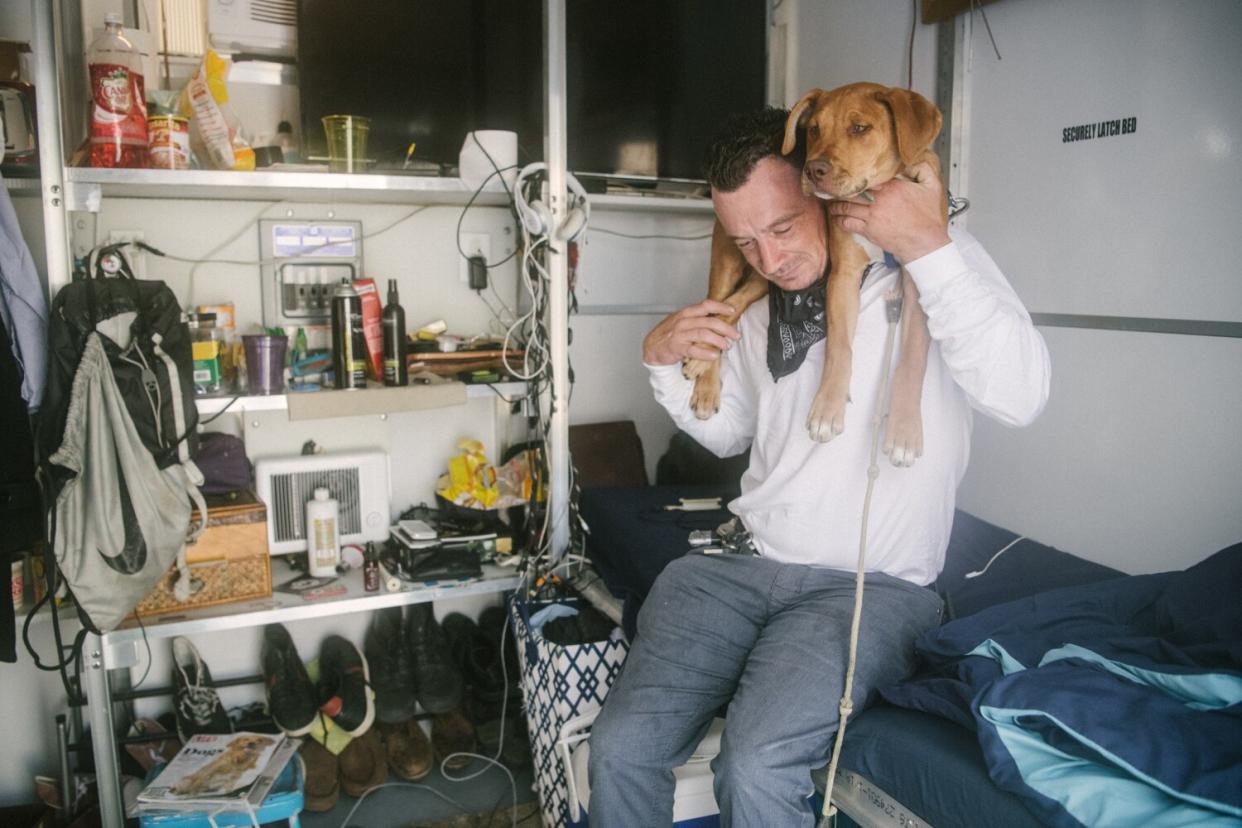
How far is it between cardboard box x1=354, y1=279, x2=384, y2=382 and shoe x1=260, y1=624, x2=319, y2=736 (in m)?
0.80

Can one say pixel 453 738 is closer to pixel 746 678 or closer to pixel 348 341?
pixel 348 341

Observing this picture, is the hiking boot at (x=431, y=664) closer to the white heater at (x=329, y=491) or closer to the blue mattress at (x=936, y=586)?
the white heater at (x=329, y=491)

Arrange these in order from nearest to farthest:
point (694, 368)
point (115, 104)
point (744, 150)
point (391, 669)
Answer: point (744, 150)
point (694, 368)
point (115, 104)
point (391, 669)

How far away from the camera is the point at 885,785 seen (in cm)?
126

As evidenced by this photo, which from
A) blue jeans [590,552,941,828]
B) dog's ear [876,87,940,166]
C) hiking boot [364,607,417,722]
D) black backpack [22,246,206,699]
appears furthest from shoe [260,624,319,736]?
dog's ear [876,87,940,166]

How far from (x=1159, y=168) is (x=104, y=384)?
2096mm

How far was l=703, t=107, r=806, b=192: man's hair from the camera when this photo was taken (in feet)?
4.80

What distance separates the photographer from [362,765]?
2.29m

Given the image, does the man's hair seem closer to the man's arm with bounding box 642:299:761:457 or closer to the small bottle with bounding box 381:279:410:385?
the man's arm with bounding box 642:299:761:457

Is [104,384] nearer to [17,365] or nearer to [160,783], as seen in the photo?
[17,365]

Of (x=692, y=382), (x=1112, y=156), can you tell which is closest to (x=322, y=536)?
(x=692, y=382)

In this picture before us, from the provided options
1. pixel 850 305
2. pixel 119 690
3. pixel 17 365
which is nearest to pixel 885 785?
pixel 850 305

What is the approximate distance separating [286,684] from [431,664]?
0.37m

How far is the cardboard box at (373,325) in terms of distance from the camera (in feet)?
7.15
